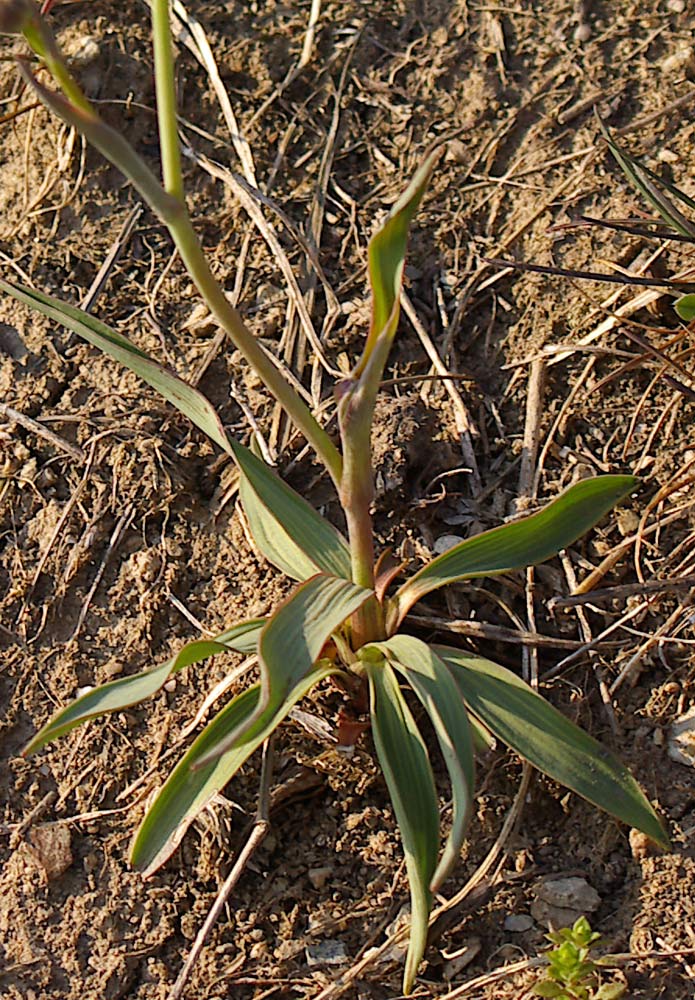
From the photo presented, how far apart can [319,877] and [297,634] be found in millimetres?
577

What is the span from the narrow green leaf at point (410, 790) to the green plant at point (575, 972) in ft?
0.67

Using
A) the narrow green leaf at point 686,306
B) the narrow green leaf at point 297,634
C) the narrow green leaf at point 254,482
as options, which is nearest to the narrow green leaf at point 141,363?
the narrow green leaf at point 254,482

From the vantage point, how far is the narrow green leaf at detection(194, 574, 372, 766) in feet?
4.32

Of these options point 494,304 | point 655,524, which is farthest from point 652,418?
point 494,304

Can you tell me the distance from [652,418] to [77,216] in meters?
1.40

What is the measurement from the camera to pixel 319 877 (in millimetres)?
1785

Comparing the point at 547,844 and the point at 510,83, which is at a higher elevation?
the point at 510,83

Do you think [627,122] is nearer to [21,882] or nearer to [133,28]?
[133,28]

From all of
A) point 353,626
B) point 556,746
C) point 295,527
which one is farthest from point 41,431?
point 556,746

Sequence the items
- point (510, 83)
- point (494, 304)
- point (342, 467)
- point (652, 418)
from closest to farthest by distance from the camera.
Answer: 1. point (342, 467)
2. point (652, 418)
3. point (494, 304)
4. point (510, 83)

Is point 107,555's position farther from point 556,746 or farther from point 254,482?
point 556,746

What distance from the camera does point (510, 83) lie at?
246 cm

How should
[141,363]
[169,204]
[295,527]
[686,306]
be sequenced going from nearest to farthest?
[169,204]
[141,363]
[295,527]
[686,306]

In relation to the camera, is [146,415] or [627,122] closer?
[146,415]
